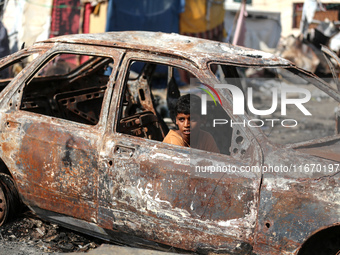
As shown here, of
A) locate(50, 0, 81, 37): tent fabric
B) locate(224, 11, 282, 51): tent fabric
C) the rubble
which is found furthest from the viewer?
locate(224, 11, 282, 51): tent fabric

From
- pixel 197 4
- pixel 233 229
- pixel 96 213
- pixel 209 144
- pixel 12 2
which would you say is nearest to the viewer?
pixel 233 229

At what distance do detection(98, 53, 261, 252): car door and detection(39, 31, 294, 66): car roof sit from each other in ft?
0.39

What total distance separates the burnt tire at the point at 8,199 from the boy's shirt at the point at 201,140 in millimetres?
1359

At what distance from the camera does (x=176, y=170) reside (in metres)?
2.83

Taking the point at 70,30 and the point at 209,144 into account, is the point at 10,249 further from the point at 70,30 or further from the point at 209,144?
the point at 70,30

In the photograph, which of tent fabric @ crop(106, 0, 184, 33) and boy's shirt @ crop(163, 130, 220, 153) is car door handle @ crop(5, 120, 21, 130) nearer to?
boy's shirt @ crop(163, 130, 220, 153)

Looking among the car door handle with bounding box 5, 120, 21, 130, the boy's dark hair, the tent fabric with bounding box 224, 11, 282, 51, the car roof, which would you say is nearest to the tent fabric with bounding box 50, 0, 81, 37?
the car roof

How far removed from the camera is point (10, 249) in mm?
3316

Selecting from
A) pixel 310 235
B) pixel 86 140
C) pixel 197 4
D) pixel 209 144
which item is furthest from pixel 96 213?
pixel 197 4

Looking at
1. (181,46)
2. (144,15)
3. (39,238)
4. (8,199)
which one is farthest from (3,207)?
(144,15)

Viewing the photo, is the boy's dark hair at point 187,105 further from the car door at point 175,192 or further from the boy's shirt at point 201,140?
the car door at point 175,192

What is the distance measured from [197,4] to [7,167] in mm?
9873

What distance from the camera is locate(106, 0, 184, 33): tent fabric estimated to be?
10648 mm

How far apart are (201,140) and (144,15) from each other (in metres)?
8.35
